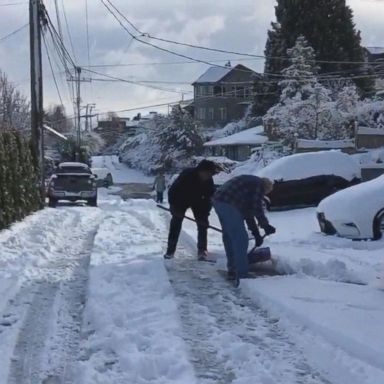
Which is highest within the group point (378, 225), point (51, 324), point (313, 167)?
point (313, 167)

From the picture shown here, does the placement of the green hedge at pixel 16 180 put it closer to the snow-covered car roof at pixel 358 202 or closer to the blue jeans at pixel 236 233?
the snow-covered car roof at pixel 358 202

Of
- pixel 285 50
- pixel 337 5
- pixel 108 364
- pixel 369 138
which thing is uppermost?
pixel 337 5

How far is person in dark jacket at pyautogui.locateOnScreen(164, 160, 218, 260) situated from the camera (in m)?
10.9

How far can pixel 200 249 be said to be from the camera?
436 inches

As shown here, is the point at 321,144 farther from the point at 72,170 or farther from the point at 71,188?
the point at 71,188

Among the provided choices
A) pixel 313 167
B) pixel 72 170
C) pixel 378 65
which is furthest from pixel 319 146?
pixel 378 65

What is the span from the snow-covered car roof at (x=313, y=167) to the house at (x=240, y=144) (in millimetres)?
29026

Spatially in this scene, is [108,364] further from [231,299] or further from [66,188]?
[66,188]

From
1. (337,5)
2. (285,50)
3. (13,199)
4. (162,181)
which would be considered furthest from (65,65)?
(337,5)

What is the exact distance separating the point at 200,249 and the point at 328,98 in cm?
2869

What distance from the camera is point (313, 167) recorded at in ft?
65.0

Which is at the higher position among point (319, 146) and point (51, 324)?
point (319, 146)

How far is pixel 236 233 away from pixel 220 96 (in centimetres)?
6851

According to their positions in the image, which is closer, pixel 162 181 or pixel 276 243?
pixel 276 243
